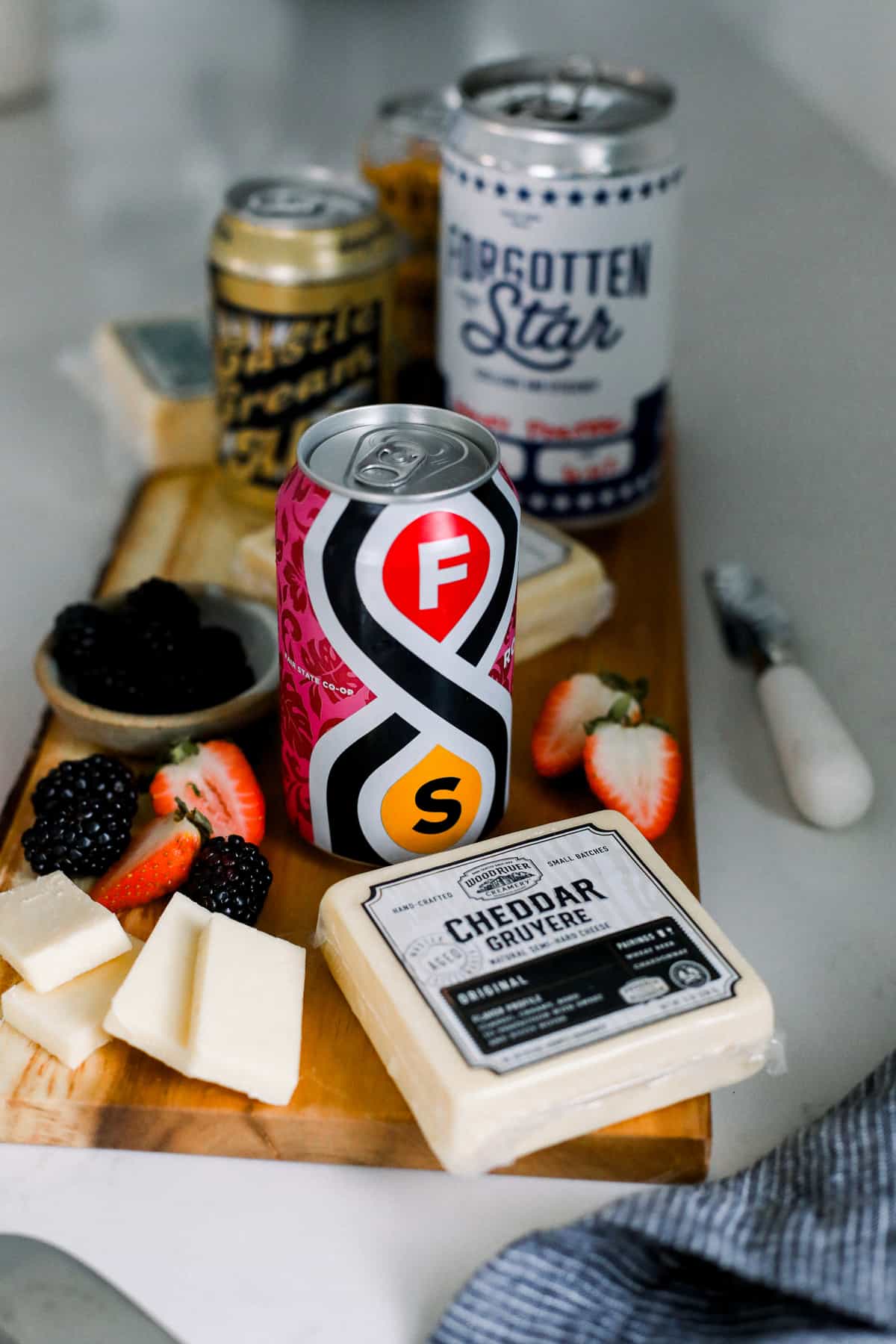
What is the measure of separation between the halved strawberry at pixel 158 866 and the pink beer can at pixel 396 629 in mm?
71

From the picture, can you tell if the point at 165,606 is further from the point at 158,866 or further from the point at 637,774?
the point at 637,774

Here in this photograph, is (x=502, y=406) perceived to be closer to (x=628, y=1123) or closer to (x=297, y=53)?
(x=628, y=1123)

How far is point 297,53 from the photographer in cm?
241

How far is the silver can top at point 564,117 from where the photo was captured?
0.98 metres

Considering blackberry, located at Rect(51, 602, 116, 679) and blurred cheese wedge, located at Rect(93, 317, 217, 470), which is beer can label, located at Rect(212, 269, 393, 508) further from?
blackberry, located at Rect(51, 602, 116, 679)

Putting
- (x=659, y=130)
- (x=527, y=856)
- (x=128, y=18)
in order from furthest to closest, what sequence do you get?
(x=128, y=18) < (x=659, y=130) < (x=527, y=856)

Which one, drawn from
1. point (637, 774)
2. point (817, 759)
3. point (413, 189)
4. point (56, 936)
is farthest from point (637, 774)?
point (413, 189)

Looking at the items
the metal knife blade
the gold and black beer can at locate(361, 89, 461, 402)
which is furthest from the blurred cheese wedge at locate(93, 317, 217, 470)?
the metal knife blade

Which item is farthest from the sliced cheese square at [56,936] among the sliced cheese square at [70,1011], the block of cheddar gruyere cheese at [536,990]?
the block of cheddar gruyere cheese at [536,990]

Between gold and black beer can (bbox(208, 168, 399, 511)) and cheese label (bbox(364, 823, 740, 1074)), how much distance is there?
1.43 ft

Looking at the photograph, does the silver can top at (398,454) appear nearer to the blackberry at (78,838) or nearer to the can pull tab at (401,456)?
the can pull tab at (401,456)

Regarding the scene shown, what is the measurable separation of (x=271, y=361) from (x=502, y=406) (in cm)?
19

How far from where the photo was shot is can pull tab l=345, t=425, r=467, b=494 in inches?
29.0

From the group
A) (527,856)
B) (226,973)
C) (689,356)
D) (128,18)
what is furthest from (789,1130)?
(128,18)
